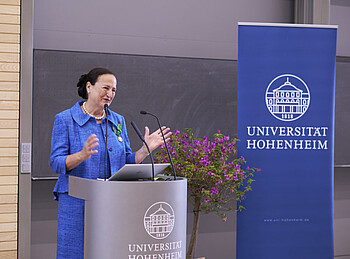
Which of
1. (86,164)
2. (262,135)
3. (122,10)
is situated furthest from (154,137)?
(122,10)

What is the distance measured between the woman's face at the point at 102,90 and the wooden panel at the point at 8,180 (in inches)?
57.5

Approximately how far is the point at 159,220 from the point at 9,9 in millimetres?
2532

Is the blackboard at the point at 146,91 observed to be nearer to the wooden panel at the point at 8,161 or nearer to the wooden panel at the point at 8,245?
the wooden panel at the point at 8,161

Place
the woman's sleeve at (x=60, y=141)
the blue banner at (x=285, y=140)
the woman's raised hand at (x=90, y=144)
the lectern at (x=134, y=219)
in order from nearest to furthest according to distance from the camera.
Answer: the lectern at (x=134, y=219)
the woman's raised hand at (x=90, y=144)
the woman's sleeve at (x=60, y=141)
the blue banner at (x=285, y=140)

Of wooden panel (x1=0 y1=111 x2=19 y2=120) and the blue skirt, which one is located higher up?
wooden panel (x1=0 y1=111 x2=19 y2=120)

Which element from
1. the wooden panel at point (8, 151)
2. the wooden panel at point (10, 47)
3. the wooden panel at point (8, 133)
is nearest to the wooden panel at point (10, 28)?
the wooden panel at point (10, 47)

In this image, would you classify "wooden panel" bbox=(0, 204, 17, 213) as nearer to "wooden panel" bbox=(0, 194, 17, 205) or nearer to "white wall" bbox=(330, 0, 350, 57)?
"wooden panel" bbox=(0, 194, 17, 205)

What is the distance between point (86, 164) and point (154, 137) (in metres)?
0.41

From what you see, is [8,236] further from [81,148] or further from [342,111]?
[342,111]

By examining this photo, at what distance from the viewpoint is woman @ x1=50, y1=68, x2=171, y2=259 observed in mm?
2469

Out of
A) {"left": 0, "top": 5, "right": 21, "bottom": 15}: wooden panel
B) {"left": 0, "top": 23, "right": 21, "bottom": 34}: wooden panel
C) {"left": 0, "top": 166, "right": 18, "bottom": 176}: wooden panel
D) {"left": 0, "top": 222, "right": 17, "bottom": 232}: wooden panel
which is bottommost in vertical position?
{"left": 0, "top": 222, "right": 17, "bottom": 232}: wooden panel

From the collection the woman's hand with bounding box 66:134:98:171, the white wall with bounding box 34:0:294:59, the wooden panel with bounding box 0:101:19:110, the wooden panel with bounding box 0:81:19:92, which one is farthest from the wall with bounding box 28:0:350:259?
the woman's hand with bounding box 66:134:98:171

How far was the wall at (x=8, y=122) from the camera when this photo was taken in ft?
12.1

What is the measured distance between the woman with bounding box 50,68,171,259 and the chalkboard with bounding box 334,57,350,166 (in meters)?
2.75
